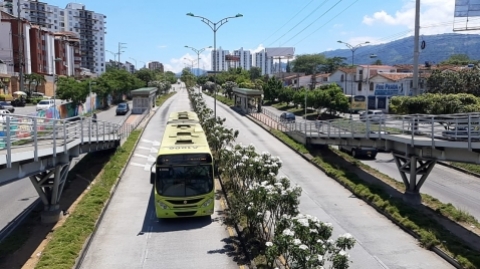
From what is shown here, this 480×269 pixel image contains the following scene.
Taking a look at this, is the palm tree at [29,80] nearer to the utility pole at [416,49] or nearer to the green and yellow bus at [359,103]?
the green and yellow bus at [359,103]

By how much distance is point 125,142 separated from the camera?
113ft

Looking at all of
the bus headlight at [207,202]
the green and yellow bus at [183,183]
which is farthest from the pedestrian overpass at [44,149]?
the bus headlight at [207,202]

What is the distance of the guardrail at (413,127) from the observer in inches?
601

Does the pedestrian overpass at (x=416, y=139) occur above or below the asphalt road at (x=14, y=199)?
above

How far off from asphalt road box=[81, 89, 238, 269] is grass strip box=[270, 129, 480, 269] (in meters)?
6.40

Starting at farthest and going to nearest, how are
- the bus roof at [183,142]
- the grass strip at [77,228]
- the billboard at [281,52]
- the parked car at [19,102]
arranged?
the billboard at [281,52]
the parked car at [19,102]
the bus roof at [183,142]
the grass strip at [77,228]

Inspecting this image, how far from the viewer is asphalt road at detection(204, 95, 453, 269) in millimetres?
13305

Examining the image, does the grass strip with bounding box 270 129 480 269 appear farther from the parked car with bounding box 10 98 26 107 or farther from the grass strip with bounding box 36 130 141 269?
the parked car with bounding box 10 98 26 107

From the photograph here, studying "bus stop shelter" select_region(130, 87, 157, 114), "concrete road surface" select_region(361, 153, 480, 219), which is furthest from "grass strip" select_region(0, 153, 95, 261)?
"bus stop shelter" select_region(130, 87, 157, 114)

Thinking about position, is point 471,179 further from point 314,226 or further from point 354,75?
point 354,75

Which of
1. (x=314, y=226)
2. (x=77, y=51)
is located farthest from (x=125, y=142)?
(x=77, y=51)

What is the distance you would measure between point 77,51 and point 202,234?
119328 millimetres

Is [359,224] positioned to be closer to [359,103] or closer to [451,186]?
[451,186]

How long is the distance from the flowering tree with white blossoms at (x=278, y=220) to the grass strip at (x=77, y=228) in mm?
5148
